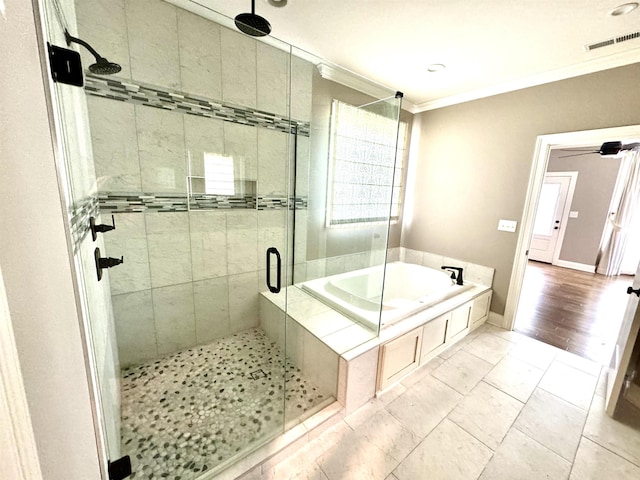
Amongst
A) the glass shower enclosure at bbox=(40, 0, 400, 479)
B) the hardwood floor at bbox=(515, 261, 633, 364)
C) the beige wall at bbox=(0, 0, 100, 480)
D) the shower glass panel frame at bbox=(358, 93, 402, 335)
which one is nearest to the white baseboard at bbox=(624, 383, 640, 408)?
the hardwood floor at bbox=(515, 261, 633, 364)

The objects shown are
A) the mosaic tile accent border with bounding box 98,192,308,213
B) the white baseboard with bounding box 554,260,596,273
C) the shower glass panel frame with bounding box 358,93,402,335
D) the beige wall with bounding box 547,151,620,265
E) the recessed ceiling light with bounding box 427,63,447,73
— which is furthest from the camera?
the white baseboard with bounding box 554,260,596,273

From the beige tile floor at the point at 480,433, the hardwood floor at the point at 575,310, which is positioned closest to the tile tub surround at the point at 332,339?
the beige tile floor at the point at 480,433

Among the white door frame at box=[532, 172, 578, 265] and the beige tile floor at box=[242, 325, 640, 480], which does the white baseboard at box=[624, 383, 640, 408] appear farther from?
the white door frame at box=[532, 172, 578, 265]

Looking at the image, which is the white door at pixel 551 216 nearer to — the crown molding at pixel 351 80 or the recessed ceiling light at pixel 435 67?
the recessed ceiling light at pixel 435 67

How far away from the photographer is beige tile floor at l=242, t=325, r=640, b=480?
135 cm

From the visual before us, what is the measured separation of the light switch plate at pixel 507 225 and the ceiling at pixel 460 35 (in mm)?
1353

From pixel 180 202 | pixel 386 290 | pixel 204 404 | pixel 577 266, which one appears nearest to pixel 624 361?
pixel 386 290

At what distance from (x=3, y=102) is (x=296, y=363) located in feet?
6.75

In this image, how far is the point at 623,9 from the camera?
1.51 metres

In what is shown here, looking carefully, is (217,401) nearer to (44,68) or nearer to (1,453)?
(1,453)

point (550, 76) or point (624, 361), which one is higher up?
point (550, 76)

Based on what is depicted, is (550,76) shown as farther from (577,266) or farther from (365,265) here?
(577,266)

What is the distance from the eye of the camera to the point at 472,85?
8.86ft

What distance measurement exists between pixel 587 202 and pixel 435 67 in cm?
498
